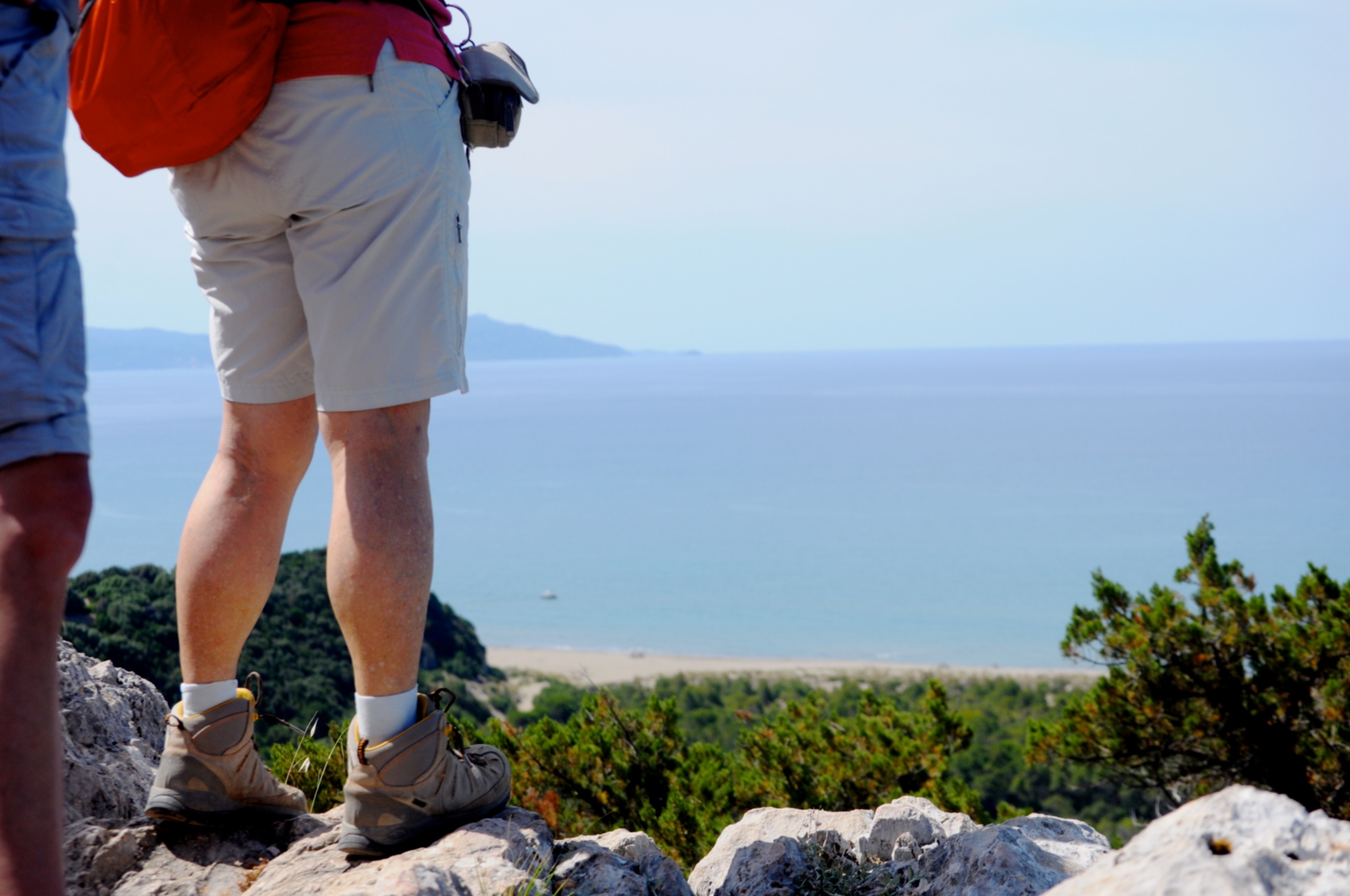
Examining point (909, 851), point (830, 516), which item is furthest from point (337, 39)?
point (830, 516)

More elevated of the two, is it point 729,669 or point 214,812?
point 214,812

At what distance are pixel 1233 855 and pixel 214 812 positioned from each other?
1.85 meters

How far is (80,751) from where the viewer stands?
2.31 metres

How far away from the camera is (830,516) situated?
5944 cm

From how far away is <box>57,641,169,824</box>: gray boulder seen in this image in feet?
7.28

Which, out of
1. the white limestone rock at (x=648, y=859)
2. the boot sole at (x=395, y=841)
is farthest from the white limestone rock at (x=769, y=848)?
the boot sole at (x=395, y=841)

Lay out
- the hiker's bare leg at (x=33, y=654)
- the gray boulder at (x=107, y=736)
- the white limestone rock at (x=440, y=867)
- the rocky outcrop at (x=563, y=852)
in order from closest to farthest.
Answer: the hiker's bare leg at (x=33, y=654) → the rocky outcrop at (x=563, y=852) → the white limestone rock at (x=440, y=867) → the gray boulder at (x=107, y=736)

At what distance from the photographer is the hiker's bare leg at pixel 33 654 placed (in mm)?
1033

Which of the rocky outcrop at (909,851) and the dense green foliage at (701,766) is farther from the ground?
the rocky outcrop at (909,851)

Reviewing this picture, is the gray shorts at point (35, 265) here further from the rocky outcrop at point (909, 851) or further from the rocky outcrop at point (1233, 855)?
the rocky outcrop at point (909, 851)

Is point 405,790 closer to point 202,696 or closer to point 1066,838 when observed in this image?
point 202,696

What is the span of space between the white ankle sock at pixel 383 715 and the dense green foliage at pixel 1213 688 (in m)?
5.46

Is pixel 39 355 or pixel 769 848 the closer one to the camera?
pixel 39 355

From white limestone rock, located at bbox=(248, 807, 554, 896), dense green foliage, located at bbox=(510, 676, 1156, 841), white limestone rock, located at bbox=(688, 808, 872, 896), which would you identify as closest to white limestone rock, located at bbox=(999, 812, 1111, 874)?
white limestone rock, located at bbox=(688, 808, 872, 896)
